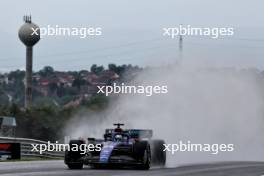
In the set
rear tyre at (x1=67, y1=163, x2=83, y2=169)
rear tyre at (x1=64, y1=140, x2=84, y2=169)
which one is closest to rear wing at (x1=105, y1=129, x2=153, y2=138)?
rear tyre at (x1=64, y1=140, x2=84, y2=169)

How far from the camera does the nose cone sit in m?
91.3

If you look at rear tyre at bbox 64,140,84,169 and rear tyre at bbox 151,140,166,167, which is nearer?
rear tyre at bbox 64,140,84,169

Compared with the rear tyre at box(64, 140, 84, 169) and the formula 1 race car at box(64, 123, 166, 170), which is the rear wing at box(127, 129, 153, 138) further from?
the rear tyre at box(64, 140, 84, 169)

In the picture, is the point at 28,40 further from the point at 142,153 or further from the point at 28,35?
the point at 142,153

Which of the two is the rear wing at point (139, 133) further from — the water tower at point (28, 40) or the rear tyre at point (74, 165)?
the water tower at point (28, 40)

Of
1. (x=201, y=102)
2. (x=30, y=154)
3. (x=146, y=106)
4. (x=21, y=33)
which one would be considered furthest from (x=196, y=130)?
(x=21, y=33)

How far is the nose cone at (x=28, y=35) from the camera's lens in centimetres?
9131

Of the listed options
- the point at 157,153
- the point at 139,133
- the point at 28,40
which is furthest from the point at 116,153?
the point at 28,40

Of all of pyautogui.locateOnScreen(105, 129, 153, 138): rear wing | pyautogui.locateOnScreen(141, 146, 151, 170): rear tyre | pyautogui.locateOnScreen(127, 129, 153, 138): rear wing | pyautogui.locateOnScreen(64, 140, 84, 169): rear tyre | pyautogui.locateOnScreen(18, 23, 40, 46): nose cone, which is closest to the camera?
pyautogui.locateOnScreen(141, 146, 151, 170): rear tyre

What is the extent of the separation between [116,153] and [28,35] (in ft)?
239

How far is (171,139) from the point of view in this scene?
1166 inches

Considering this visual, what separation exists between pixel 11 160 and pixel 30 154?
14.2ft

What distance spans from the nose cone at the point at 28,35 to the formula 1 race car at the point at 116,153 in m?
70.7

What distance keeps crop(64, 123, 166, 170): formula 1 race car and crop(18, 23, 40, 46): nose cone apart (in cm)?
7074
